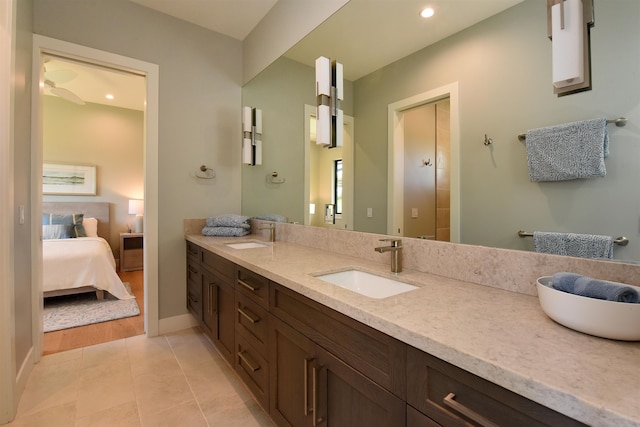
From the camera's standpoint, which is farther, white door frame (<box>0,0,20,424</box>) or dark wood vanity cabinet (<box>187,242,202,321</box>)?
dark wood vanity cabinet (<box>187,242,202,321</box>)

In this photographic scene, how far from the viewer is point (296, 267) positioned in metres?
1.38

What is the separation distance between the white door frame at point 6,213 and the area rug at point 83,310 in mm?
1357

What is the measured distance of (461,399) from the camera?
62cm

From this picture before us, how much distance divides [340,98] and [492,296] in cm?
135

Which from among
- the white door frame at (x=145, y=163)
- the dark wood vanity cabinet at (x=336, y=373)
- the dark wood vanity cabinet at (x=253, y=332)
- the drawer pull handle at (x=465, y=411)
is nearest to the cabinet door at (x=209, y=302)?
the dark wood vanity cabinet at (x=336, y=373)

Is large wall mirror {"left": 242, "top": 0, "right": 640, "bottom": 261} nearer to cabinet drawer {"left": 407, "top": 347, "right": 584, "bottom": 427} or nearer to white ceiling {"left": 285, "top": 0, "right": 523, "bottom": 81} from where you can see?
white ceiling {"left": 285, "top": 0, "right": 523, "bottom": 81}

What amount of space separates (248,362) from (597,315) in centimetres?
146

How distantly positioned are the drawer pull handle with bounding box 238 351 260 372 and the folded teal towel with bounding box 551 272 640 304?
1313 millimetres

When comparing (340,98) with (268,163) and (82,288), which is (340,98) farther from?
(82,288)

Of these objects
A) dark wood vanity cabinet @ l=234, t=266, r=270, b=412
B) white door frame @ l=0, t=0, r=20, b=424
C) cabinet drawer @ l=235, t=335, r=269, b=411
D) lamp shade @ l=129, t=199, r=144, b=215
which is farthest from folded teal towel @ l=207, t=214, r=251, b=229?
lamp shade @ l=129, t=199, r=144, b=215

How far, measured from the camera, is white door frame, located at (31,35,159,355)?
6.67 ft

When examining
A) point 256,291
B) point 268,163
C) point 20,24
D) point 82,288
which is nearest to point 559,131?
point 256,291

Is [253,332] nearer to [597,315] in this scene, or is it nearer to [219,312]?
[219,312]

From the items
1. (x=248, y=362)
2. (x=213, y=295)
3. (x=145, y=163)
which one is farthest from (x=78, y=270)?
(x=248, y=362)
